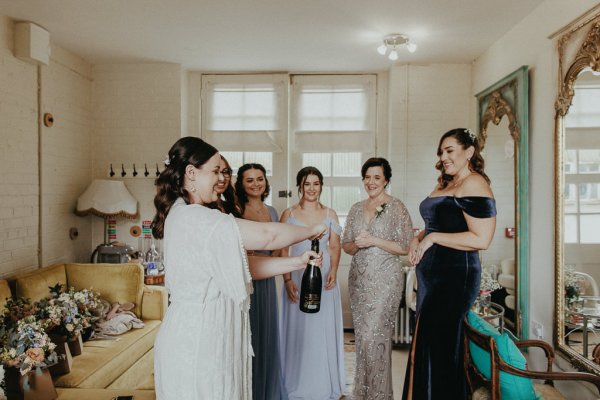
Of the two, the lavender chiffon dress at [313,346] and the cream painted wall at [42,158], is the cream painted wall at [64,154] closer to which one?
the cream painted wall at [42,158]

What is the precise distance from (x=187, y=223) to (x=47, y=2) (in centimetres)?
264

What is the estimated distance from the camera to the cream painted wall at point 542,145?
2957 millimetres

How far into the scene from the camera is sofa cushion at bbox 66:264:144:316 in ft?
13.1

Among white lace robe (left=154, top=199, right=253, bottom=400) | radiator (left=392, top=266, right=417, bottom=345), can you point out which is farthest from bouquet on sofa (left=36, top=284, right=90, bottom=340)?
radiator (left=392, top=266, right=417, bottom=345)

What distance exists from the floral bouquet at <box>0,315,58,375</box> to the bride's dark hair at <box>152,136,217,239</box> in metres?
1.31

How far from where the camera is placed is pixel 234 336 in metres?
1.69

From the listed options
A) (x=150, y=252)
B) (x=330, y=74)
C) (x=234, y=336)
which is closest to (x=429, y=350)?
(x=234, y=336)

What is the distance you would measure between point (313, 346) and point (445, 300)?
124cm

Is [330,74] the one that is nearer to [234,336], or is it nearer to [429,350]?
[429,350]

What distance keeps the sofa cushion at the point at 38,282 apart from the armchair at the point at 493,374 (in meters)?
2.91

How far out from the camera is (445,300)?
2.40 metres

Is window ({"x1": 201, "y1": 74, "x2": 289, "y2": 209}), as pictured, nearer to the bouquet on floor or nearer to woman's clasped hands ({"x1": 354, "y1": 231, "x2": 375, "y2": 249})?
woman's clasped hands ({"x1": 354, "y1": 231, "x2": 375, "y2": 249})

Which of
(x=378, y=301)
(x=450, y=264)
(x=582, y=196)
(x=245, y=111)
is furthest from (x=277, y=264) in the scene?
(x=245, y=111)

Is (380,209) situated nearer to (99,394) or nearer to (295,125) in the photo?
(99,394)
